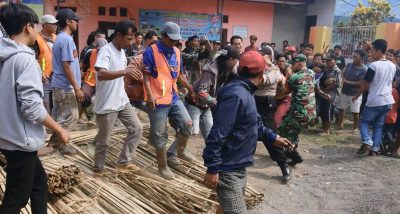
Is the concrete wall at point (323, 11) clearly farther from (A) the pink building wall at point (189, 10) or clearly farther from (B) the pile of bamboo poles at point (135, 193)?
(B) the pile of bamboo poles at point (135, 193)

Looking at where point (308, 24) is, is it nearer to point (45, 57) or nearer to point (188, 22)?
point (188, 22)

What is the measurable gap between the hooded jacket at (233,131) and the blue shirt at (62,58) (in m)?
2.33

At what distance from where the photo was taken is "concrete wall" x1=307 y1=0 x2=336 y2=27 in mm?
16292

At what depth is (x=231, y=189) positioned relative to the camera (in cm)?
274

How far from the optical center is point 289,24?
56.7ft

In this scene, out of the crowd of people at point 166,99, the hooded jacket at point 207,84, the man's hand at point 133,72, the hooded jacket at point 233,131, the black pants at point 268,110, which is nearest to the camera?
the crowd of people at point 166,99

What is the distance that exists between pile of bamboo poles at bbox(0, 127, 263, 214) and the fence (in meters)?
11.7

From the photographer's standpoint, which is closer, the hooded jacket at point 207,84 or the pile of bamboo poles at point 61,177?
the pile of bamboo poles at point 61,177

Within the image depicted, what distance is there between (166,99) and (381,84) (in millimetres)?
3720

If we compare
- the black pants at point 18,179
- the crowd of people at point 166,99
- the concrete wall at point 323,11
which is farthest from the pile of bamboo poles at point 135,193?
the concrete wall at point 323,11

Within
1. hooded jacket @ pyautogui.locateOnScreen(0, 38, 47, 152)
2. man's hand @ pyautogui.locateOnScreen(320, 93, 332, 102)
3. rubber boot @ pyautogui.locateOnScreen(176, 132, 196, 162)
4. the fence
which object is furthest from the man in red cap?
the fence

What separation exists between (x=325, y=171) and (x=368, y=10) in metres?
12.1

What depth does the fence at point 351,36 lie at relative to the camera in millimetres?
13802

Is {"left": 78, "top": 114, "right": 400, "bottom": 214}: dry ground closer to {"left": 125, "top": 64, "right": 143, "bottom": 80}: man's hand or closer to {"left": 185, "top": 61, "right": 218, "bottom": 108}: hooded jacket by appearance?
{"left": 185, "top": 61, "right": 218, "bottom": 108}: hooded jacket
